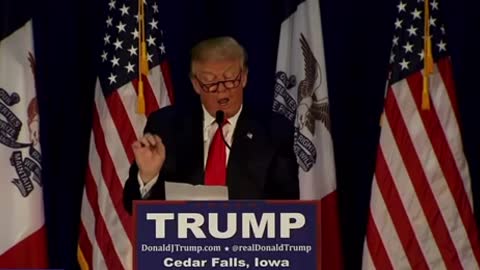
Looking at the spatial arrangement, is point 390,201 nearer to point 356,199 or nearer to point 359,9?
point 356,199

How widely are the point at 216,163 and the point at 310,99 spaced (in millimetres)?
1034

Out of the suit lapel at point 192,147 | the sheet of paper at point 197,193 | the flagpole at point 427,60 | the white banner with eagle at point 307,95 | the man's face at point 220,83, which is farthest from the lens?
the white banner with eagle at point 307,95

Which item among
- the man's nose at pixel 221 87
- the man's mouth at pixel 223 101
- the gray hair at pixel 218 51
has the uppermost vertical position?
the gray hair at pixel 218 51

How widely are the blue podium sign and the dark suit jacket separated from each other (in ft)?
3.76

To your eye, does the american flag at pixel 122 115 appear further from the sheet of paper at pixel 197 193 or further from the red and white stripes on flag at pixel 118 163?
Answer: the sheet of paper at pixel 197 193

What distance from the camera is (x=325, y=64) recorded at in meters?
4.52

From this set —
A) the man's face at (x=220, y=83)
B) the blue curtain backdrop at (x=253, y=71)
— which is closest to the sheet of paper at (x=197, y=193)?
the man's face at (x=220, y=83)

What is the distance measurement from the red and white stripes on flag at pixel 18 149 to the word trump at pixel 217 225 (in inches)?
87.7

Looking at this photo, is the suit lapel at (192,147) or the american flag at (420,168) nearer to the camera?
the suit lapel at (192,147)

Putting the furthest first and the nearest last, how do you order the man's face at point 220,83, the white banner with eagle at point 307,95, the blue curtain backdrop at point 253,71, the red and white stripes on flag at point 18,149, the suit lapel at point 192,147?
1. the blue curtain backdrop at point 253,71
2. the white banner with eagle at point 307,95
3. the red and white stripes on flag at point 18,149
4. the suit lapel at point 192,147
5. the man's face at point 220,83

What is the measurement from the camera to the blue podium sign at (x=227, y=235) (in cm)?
216

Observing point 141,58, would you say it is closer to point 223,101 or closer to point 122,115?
point 122,115

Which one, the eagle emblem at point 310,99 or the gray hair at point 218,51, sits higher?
the gray hair at point 218,51

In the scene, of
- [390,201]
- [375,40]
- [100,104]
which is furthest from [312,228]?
[375,40]
